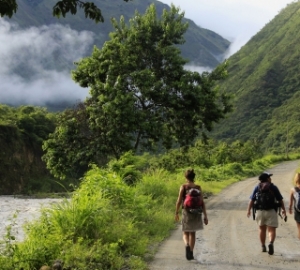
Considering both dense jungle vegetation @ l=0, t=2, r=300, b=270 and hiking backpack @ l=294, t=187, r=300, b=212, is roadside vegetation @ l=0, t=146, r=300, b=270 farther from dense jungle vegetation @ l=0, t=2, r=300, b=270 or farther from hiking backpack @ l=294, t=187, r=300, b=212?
hiking backpack @ l=294, t=187, r=300, b=212

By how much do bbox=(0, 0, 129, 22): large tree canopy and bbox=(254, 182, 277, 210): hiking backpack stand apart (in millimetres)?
5667

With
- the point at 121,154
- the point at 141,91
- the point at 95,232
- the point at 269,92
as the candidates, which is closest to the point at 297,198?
the point at 95,232

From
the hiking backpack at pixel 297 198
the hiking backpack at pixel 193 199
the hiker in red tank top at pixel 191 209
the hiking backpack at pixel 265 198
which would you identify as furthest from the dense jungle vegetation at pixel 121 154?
the hiking backpack at pixel 297 198

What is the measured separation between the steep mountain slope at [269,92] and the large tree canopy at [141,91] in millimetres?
85047

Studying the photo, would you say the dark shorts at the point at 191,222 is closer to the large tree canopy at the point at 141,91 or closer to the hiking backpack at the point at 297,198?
the hiking backpack at the point at 297,198

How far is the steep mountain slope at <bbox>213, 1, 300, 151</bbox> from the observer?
114250mm

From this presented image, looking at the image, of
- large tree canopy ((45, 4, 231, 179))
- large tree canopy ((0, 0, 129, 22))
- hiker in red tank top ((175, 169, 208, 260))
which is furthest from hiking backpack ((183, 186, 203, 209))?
large tree canopy ((45, 4, 231, 179))

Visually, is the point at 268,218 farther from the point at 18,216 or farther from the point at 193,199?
the point at 18,216

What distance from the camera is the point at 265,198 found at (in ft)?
31.2

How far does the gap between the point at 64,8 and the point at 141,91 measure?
16000mm

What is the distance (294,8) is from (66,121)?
185 meters

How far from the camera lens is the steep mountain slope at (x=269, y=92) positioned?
114 m

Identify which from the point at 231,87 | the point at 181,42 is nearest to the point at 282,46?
the point at 231,87

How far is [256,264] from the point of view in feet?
28.2
